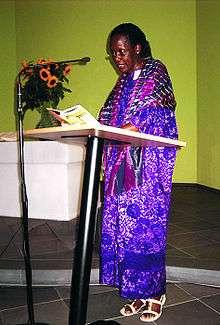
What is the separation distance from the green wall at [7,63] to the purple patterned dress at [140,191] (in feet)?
15.0

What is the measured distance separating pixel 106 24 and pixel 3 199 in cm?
335

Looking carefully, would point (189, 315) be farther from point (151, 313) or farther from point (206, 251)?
point (206, 251)

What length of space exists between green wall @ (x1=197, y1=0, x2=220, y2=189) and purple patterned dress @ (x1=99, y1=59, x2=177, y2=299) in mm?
3329

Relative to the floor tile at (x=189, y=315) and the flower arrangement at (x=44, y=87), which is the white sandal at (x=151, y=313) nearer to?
the floor tile at (x=189, y=315)

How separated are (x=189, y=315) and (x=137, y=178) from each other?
2.42 ft

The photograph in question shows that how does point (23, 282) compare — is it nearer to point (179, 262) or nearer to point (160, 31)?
point (179, 262)

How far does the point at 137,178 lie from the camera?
142 cm

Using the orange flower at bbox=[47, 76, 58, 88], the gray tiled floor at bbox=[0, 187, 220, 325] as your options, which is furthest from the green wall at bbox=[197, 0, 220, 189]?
the orange flower at bbox=[47, 76, 58, 88]

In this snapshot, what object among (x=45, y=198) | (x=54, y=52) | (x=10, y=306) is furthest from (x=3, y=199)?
(x=54, y=52)

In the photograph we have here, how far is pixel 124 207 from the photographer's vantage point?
1.46 meters

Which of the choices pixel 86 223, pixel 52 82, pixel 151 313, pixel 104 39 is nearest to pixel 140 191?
pixel 86 223

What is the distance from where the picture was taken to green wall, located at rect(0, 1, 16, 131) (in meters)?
5.62

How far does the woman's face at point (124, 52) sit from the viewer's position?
4.53 feet

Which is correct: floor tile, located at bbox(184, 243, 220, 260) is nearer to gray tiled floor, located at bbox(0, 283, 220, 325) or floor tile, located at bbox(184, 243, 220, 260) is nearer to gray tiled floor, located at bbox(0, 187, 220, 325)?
gray tiled floor, located at bbox(0, 187, 220, 325)
